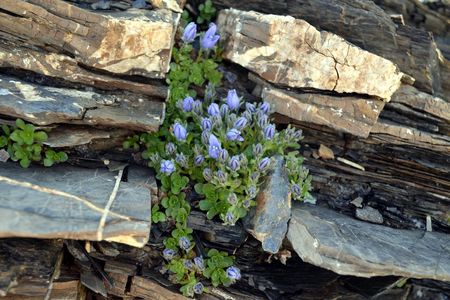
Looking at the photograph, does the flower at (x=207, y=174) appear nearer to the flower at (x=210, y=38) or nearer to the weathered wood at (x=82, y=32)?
the weathered wood at (x=82, y=32)

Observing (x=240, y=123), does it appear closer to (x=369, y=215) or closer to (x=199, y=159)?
(x=199, y=159)

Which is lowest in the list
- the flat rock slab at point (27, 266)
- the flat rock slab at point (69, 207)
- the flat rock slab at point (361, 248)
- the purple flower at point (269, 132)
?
the flat rock slab at point (27, 266)

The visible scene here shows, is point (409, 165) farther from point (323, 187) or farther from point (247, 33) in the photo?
point (247, 33)

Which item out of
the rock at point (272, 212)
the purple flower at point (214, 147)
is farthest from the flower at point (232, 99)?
the rock at point (272, 212)

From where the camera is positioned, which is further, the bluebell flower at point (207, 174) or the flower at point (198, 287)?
the flower at point (198, 287)

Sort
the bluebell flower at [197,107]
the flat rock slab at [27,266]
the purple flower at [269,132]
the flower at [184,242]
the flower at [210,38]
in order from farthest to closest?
the flower at [210,38]
the bluebell flower at [197,107]
the purple flower at [269,132]
the flower at [184,242]
the flat rock slab at [27,266]

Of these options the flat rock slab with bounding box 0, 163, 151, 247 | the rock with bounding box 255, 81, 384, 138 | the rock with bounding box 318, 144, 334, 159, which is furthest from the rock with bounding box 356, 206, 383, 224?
the flat rock slab with bounding box 0, 163, 151, 247

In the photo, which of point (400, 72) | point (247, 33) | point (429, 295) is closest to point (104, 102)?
point (247, 33)

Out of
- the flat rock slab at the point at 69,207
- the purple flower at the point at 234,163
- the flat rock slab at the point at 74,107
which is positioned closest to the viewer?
the flat rock slab at the point at 69,207
